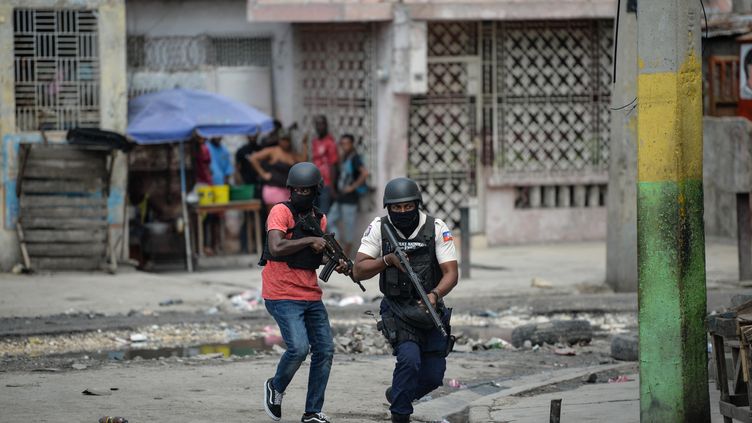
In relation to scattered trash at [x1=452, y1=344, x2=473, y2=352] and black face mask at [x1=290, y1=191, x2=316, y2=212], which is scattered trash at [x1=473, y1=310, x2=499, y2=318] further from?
black face mask at [x1=290, y1=191, x2=316, y2=212]

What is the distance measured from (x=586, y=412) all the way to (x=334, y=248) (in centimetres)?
197

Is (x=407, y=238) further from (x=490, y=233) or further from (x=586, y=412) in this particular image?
(x=490, y=233)

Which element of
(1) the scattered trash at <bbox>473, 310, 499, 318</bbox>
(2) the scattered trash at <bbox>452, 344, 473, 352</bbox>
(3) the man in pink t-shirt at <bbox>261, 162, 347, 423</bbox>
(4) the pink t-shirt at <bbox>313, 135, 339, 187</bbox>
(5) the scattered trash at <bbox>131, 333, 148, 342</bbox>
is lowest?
(2) the scattered trash at <bbox>452, 344, 473, 352</bbox>

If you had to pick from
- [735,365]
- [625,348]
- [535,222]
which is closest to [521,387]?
[625,348]

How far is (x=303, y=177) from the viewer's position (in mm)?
8594

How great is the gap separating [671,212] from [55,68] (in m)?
11.9

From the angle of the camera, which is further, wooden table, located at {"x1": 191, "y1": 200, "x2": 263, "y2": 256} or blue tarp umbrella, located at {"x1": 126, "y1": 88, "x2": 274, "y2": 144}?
wooden table, located at {"x1": 191, "y1": 200, "x2": 263, "y2": 256}

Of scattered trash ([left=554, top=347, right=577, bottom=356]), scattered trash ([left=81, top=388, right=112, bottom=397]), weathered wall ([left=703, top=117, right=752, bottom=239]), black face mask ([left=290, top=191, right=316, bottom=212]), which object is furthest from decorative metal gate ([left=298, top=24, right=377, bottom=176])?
black face mask ([left=290, top=191, right=316, bottom=212])

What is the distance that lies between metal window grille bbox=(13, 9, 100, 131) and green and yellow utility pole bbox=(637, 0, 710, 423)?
1162 cm

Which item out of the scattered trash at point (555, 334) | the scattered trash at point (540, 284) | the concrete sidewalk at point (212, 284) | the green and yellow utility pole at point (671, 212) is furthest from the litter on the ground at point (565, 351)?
the green and yellow utility pole at point (671, 212)

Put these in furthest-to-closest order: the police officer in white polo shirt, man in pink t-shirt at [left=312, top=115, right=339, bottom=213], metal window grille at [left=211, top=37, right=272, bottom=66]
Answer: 1. metal window grille at [left=211, top=37, right=272, bottom=66]
2. man in pink t-shirt at [left=312, top=115, right=339, bottom=213]
3. the police officer in white polo shirt

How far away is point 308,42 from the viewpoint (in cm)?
2094

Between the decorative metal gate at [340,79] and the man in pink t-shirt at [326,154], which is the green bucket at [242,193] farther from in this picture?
the decorative metal gate at [340,79]

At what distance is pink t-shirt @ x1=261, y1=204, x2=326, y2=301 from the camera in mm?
8602
